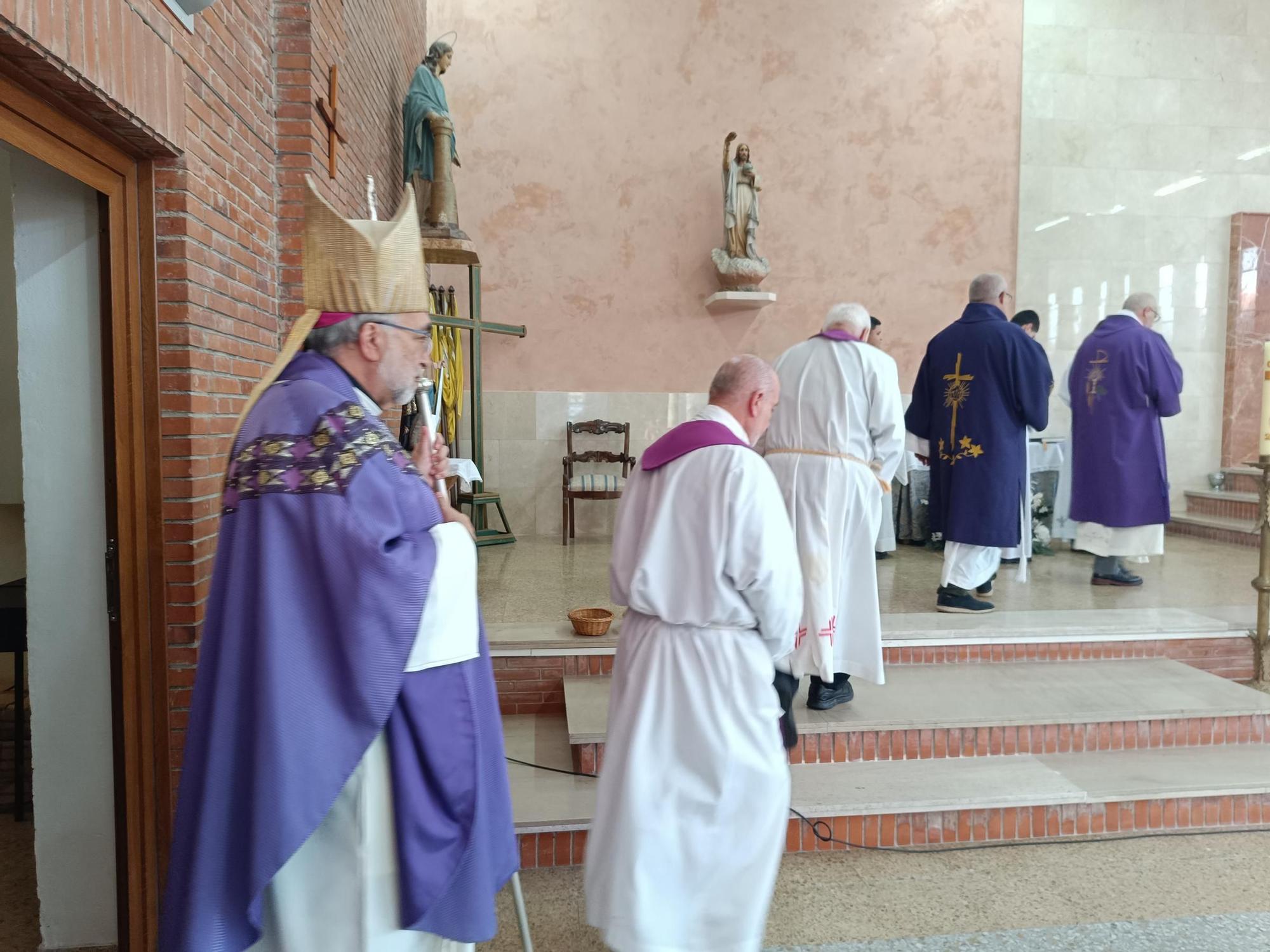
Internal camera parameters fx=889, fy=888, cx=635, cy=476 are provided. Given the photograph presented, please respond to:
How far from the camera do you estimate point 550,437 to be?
7.65 metres

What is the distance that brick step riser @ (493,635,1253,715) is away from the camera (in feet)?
13.2

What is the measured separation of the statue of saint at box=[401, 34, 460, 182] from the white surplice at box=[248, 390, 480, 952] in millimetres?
5237

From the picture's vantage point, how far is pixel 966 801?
329 centimetres

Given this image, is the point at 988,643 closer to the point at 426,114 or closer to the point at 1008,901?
the point at 1008,901

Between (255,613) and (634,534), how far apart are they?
1115 millimetres

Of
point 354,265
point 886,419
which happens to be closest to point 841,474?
point 886,419

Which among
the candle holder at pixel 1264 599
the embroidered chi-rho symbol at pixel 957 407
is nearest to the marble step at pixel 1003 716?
the candle holder at pixel 1264 599

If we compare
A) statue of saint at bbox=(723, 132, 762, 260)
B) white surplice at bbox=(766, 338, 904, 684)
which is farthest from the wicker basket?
statue of saint at bbox=(723, 132, 762, 260)

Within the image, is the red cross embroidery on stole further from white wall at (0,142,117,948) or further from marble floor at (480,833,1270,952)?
white wall at (0,142,117,948)

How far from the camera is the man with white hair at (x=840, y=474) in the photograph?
3.67 m

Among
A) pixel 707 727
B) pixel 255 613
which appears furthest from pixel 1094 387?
pixel 255 613

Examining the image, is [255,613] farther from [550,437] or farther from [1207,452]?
[1207,452]

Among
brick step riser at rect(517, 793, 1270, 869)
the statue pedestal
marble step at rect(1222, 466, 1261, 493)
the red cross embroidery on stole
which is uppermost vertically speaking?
the statue pedestal

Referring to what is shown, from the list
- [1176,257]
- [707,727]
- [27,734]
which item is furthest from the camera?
[1176,257]
